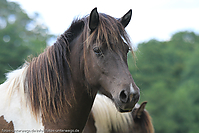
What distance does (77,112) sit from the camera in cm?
301

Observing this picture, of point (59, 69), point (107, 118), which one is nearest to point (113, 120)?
point (107, 118)

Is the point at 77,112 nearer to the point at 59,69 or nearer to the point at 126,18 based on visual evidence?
the point at 59,69

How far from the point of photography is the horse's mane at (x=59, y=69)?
113 inches

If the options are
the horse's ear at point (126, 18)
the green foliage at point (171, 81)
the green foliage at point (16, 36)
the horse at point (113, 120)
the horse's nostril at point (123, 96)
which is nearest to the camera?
the horse's nostril at point (123, 96)

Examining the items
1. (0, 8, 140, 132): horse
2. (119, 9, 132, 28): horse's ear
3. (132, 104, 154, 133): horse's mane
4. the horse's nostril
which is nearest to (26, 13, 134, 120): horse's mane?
(0, 8, 140, 132): horse

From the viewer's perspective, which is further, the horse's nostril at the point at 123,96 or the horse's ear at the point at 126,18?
A: the horse's ear at the point at 126,18

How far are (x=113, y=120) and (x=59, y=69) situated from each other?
85.2 inches

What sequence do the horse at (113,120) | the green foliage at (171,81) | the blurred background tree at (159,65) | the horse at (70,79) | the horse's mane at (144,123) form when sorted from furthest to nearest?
1. the green foliage at (171,81)
2. the blurred background tree at (159,65)
3. the horse's mane at (144,123)
4. the horse at (113,120)
5. the horse at (70,79)

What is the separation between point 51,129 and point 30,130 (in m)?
0.26

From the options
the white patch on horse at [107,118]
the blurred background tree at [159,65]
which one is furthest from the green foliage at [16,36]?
the white patch on horse at [107,118]

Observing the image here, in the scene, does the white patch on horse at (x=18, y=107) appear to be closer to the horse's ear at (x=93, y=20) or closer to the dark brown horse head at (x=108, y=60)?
the dark brown horse head at (x=108, y=60)

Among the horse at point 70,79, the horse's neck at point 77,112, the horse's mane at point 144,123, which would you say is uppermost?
the horse at point 70,79

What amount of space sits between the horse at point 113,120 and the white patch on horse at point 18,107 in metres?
1.69

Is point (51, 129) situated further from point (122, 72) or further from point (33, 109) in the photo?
point (122, 72)
